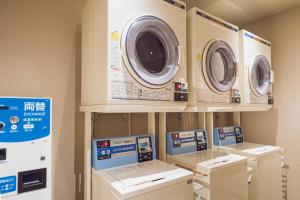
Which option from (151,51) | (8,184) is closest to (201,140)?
(151,51)

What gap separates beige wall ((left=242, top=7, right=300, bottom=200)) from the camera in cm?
235

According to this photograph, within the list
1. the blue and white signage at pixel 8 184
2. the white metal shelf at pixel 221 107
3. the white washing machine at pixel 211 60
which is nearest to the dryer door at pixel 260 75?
the white metal shelf at pixel 221 107

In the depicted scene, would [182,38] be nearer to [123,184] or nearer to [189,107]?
[189,107]

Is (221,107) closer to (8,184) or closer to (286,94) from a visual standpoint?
(286,94)

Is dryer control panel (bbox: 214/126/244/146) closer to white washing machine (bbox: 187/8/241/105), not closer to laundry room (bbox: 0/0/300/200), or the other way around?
laundry room (bbox: 0/0/300/200)

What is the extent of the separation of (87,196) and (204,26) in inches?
66.7

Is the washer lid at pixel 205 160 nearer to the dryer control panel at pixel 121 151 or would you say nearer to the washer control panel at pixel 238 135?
the dryer control panel at pixel 121 151

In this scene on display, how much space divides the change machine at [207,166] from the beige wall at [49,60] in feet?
3.00

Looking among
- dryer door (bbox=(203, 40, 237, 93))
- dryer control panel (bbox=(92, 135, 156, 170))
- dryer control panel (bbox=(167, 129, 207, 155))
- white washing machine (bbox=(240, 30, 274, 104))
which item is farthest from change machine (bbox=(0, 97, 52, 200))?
white washing machine (bbox=(240, 30, 274, 104))

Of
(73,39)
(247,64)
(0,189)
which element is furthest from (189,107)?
(0,189)

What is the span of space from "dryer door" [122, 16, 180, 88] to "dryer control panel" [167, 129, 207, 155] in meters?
0.66

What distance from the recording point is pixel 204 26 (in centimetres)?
173

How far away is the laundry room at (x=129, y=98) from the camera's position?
1.18 meters

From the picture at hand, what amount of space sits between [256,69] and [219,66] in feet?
2.12
